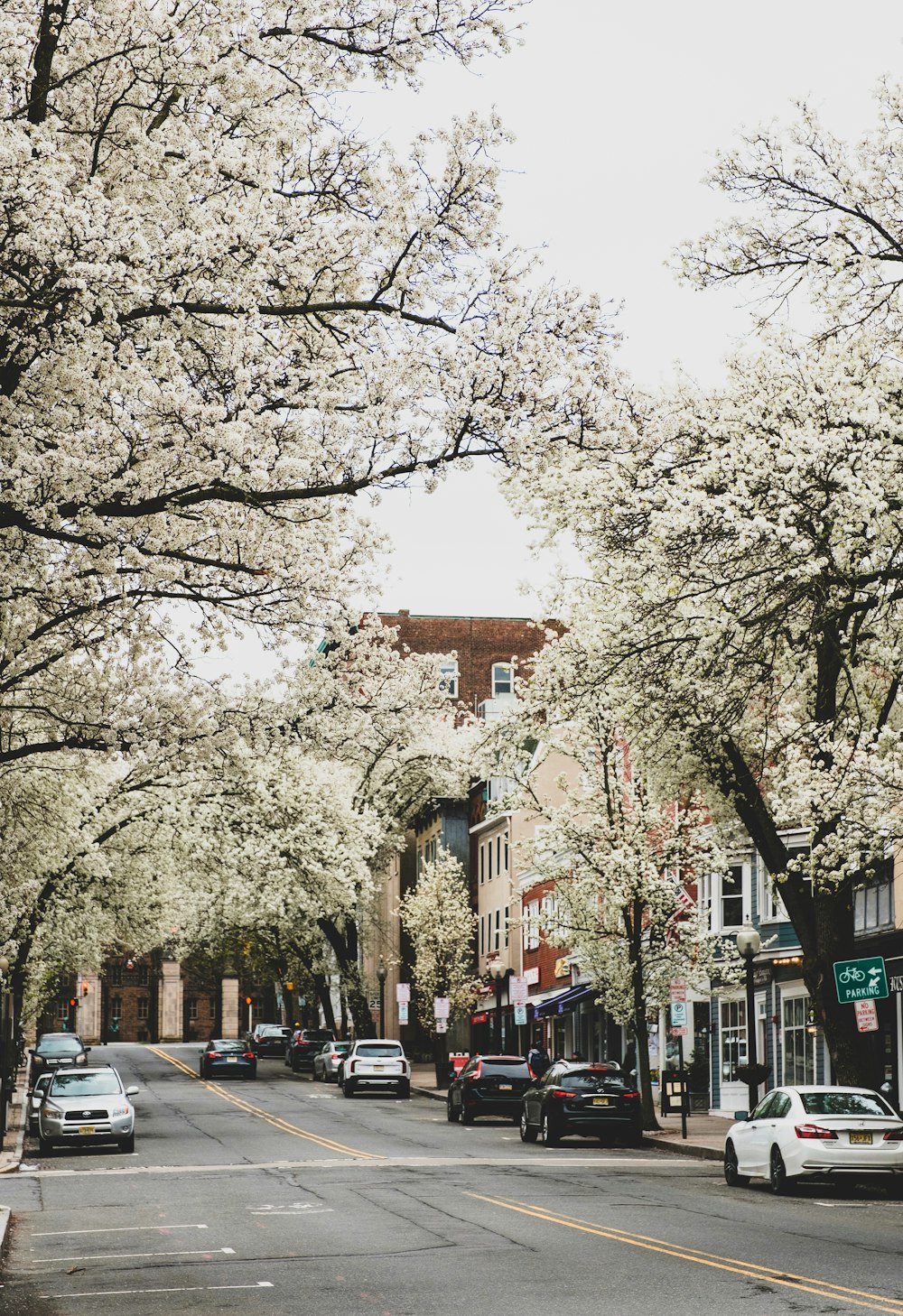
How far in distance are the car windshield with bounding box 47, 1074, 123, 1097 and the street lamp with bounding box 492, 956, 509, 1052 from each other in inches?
1173

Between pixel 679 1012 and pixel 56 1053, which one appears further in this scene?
pixel 56 1053

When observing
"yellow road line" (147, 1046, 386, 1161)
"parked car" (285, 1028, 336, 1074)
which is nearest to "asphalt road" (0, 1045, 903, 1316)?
"yellow road line" (147, 1046, 386, 1161)

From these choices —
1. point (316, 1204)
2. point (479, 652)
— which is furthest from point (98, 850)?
point (479, 652)

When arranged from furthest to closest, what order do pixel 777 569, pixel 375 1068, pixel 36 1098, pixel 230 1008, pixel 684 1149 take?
pixel 230 1008 → pixel 375 1068 → pixel 36 1098 → pixel 684 1149 → pixel 777 569

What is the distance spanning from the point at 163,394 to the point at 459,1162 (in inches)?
694

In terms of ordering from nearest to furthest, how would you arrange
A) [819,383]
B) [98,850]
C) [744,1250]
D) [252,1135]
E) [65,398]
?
[65,398], [744,1250], [819,383], [252,1135], [98,850]

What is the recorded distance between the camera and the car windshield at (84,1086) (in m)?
30.1

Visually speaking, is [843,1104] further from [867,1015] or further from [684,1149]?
[684,1149]

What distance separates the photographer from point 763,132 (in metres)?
18.1

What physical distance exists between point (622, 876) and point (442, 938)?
2649 cm

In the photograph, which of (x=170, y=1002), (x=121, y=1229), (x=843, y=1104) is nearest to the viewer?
(x=121, y=1229)

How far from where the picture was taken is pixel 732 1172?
71.7ft

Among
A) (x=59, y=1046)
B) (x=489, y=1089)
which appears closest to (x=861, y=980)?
(x=489, y=1089)

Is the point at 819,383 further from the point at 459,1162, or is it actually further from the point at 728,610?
the point at 459,1162
